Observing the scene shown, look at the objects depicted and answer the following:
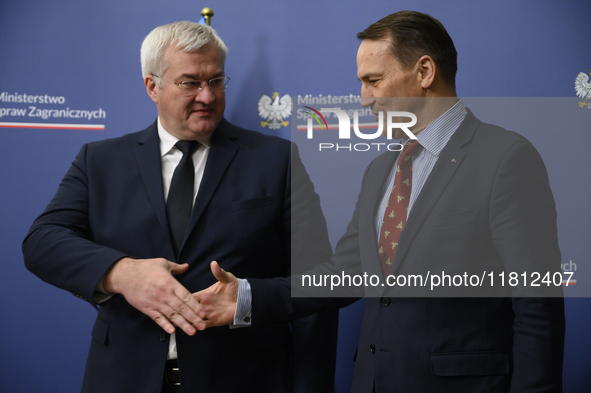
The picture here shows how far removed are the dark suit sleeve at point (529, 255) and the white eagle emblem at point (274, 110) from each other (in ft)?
3.61

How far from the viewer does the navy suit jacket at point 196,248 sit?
1.30 meters

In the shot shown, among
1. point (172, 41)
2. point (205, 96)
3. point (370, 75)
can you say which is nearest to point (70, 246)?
point (205, 96)

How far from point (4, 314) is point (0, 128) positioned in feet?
2.73

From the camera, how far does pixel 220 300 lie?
125 cm

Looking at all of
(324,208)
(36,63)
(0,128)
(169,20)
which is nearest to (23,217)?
(0,128)

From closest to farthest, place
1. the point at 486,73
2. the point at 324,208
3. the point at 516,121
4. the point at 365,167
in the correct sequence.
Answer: the point at 516,121
the point at 365,167
the point at 324,208
the point at 486,73

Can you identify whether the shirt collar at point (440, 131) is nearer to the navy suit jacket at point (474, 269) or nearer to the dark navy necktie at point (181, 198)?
the navy suit jacket at point (474, 269)

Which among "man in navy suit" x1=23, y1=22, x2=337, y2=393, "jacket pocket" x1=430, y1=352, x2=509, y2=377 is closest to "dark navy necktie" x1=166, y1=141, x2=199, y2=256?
"man in navy suit" x1=23, y1=22, x2=337, y2=393

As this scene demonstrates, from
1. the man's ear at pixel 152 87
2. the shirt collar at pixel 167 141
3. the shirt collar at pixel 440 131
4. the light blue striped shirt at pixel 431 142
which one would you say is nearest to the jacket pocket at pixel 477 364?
the light blue striped shirt at pixel 431 142

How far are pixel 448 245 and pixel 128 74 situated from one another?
5.31ft

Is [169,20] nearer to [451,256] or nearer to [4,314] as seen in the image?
[4,314]

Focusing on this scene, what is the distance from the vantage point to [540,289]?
3.00ft

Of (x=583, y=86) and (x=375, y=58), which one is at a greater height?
(x=583, y=86)

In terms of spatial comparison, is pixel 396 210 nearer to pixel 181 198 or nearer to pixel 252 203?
pixel 252 203
